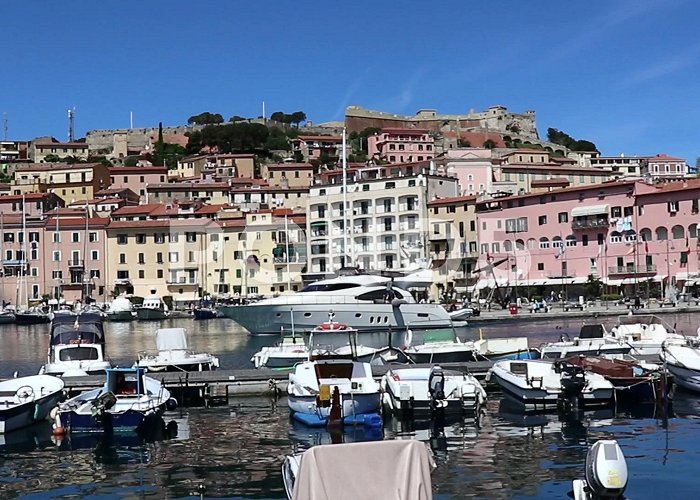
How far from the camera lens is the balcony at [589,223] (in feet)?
243

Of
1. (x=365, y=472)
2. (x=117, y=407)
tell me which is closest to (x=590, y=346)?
(x=117, y=407)

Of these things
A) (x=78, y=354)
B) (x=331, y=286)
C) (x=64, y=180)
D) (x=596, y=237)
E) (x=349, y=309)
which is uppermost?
(x=64, y=180)

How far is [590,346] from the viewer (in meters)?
28.8

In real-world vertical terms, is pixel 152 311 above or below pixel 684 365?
above

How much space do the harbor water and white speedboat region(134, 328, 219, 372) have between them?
5.26 m

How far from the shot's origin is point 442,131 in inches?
5832

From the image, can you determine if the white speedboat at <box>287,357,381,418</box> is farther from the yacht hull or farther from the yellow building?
the yellow building

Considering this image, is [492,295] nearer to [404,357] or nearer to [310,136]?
[404,357]

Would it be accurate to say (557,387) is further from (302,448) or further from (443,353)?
(443,353)

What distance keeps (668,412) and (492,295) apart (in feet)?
186

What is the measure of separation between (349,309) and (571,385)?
29.7 meters

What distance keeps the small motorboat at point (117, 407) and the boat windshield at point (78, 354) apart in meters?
7.45

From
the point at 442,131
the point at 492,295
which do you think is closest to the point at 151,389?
the point at 492,295

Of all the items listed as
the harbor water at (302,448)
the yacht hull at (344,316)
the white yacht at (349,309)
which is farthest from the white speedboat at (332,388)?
the white yacht at (349,309)
